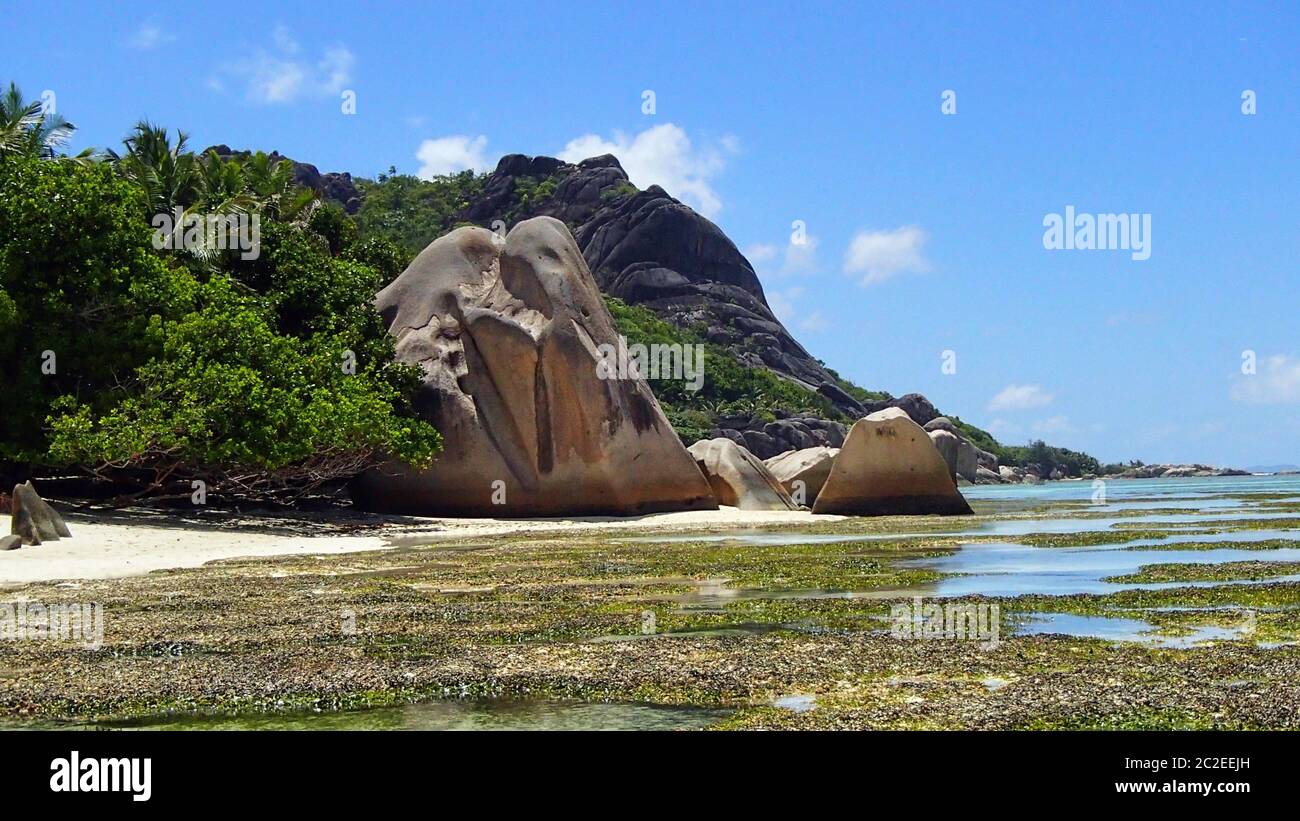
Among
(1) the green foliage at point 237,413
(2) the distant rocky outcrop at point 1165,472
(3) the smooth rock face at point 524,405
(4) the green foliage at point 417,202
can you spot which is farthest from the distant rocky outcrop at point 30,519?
(2) the distant rocky outcrop at point 1165,472

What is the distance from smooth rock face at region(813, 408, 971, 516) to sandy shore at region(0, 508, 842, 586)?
1349 millimetres

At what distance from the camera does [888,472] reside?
3500 cm

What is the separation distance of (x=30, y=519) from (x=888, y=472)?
22.3 meters

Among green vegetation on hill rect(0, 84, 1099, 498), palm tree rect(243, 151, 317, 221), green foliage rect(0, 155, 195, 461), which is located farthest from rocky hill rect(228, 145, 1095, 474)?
green foliage rect(0, 155, 195, 461)

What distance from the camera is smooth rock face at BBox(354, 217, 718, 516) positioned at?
113 ft

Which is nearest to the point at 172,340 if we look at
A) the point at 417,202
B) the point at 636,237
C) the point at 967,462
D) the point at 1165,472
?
the point at 967,462

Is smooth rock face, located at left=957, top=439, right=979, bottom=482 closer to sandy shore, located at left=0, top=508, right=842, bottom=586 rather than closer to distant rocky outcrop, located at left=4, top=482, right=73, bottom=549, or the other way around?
sandy shore, located at left=0, top=508, right=842, bottom=586

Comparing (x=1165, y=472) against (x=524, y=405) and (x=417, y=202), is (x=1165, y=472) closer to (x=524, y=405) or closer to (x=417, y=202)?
(x=417, y=202)
